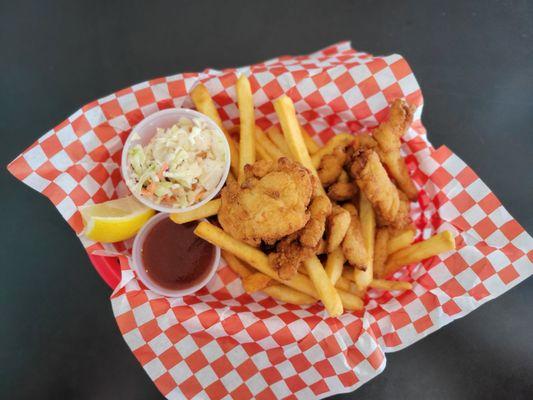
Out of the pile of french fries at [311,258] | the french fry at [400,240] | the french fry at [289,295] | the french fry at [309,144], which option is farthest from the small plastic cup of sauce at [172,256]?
the french fry at [400,240]

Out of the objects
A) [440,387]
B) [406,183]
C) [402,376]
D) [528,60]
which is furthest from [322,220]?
[528,60]

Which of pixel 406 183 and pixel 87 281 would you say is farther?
pixel 87 281

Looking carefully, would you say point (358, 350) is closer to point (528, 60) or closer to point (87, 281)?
point (87, 281)

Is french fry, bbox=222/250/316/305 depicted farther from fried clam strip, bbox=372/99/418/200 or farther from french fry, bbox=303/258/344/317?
fried clam strip, bbox=372/99/418/200

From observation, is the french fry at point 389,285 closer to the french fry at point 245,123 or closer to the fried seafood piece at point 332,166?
the fried seafood piece at point 332,166

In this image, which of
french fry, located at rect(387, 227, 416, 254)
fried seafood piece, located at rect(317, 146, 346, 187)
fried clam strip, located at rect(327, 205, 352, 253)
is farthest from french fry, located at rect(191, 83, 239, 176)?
french fry, located at rect(387, 227, 416, 254)

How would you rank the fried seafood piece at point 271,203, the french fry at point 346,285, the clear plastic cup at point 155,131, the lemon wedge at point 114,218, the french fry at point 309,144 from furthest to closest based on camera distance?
the french fry at point 309,144 < the french fry at point 346,285 < the clear plastic cup at point 155,131 < the lemon wedge at point 114,218 < the fried seafood piece at point 271,203
